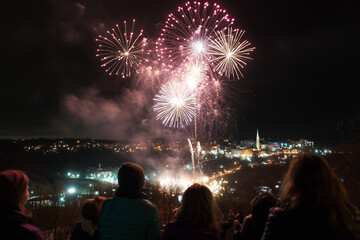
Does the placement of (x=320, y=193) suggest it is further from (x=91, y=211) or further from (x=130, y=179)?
(x=91, y=211)

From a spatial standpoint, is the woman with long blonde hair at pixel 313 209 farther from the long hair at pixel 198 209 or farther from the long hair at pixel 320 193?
the long hair at pixel 198 209

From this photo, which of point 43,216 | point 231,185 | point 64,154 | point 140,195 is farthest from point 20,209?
point 64,154

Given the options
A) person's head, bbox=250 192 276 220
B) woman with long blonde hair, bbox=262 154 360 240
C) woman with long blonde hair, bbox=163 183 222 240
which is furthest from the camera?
person's head, bbox=250 192 276 220

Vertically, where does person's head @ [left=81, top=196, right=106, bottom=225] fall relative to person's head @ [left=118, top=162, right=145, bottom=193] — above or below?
below

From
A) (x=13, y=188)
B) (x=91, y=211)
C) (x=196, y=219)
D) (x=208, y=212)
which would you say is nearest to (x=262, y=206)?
(x=208, y=212)

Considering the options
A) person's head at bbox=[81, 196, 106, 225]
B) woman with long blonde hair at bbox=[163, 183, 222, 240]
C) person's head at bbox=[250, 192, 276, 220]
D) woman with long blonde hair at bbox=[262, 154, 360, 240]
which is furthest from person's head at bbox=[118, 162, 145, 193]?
person's head at bbox=[250, 192, 276, 220]

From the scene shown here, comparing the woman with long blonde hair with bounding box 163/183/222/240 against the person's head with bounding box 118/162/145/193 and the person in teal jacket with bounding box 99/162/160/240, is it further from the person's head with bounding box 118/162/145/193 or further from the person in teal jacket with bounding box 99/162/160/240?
the person's head with bounding box 118/162/145/193

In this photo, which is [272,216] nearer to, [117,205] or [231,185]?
[117,205]

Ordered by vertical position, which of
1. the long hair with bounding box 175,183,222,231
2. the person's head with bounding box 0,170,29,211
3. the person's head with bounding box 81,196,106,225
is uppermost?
the person's head with bounding box 0,170,29,211

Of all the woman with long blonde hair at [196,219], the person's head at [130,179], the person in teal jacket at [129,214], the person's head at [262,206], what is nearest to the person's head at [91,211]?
the person in teal jacket at [129,214]
